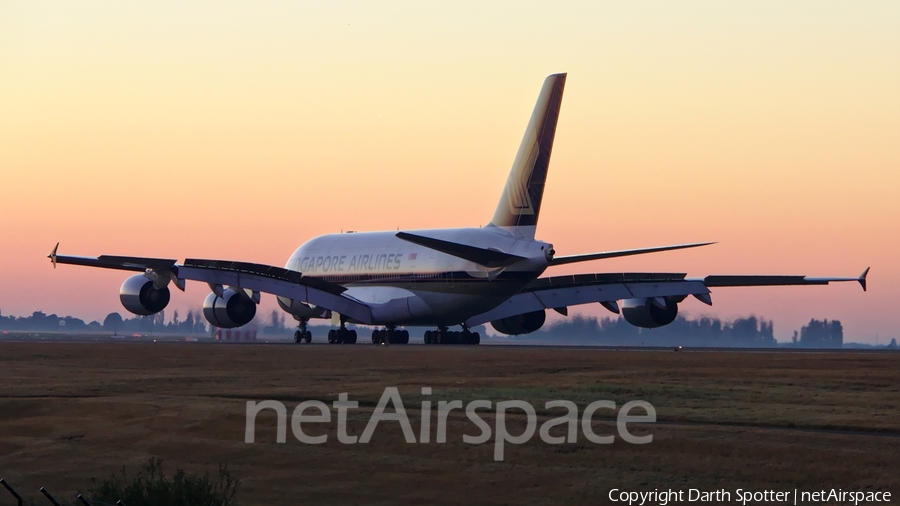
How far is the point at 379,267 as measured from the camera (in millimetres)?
52469

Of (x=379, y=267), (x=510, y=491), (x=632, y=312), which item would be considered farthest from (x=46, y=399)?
(x=632, y=312)

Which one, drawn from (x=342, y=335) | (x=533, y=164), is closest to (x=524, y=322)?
(x=342, y=335)

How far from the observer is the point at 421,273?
49531mm

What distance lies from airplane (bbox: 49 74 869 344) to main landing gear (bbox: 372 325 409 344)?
→ 6 cm

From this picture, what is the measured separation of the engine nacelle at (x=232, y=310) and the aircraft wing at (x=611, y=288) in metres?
9.60

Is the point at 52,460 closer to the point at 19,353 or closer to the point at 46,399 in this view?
the point at 46,399

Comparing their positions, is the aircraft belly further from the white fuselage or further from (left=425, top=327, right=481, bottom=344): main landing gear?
(left=425, top=327, right=481, bottom=344): main landing gear

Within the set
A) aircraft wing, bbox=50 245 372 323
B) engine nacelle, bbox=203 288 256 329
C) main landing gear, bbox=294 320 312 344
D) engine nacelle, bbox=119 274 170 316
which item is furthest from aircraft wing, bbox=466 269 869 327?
engine nacelle, bbox=119 274 170 316

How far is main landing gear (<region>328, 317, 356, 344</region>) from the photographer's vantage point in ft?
173

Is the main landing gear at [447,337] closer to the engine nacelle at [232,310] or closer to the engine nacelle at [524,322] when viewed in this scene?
the engine nacelle at [524,322]

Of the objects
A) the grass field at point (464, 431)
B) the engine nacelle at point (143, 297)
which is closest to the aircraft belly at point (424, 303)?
the engine nacelle at point (143, 297)

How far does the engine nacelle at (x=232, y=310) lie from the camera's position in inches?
1952

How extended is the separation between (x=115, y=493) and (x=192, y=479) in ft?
3.54

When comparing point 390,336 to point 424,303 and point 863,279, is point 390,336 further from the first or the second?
point 863,279
